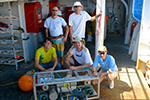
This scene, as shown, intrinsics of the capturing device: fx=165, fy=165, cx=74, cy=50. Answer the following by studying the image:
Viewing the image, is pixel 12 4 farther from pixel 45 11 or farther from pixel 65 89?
pixel 65 89

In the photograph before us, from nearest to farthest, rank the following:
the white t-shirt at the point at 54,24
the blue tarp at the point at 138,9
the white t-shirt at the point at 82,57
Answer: the white t-shirt at the point at 82,57, the white t-shirt at the point at 54,24, the blue tarp at the point at 138,9

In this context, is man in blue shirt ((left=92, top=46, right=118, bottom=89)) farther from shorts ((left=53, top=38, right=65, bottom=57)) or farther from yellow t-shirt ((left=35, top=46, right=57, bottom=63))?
shorts ((left=53, top=38, right=65, bottom=57))

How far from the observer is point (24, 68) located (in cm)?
599

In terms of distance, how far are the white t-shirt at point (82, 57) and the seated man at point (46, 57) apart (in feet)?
2.05

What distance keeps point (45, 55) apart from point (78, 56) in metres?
0.99

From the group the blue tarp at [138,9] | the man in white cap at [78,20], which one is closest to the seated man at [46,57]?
the man in white cap at [78,20]

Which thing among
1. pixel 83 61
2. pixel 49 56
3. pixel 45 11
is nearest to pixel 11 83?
pixel 49 56

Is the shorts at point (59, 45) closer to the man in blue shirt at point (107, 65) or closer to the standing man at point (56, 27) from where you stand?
the standing man at point (56, 27)

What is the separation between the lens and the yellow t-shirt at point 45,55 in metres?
4.74

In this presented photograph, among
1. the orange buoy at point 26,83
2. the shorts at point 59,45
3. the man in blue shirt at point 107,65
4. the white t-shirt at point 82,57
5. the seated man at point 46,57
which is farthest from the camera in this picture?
the shorts at point 59,45

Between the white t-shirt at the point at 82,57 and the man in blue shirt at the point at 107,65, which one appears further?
the white t-shirt at the point at 82,57

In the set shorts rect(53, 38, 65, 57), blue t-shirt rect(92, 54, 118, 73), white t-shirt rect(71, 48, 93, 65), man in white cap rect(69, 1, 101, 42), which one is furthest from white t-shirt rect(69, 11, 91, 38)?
blue t-shirt rect(92, 54, 118, 73)

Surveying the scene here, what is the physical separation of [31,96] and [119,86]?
2417mm

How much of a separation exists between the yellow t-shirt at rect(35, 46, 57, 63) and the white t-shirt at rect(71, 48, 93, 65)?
0.63 meters
